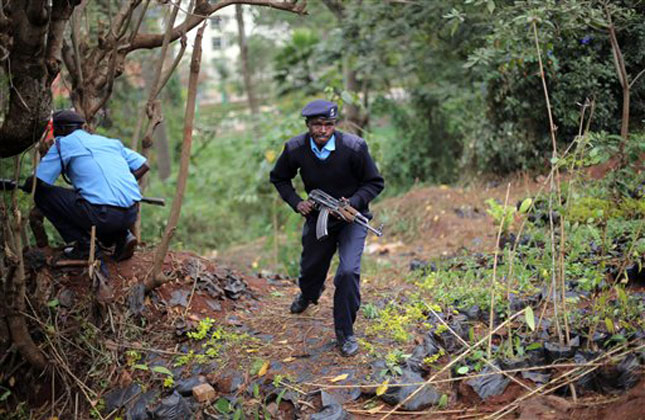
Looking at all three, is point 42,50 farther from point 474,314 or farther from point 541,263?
point 541,263

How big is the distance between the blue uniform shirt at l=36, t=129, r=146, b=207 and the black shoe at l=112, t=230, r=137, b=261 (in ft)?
1.11

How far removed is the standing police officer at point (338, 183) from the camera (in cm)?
445

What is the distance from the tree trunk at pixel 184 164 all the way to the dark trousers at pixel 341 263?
0.99m

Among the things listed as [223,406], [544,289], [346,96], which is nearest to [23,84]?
[223,406]

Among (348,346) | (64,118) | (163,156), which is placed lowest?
(163,156)

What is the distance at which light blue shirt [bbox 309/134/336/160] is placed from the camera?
4559mm

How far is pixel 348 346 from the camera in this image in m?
4.58

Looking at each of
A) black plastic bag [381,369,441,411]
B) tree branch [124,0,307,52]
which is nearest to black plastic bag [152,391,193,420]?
black plastic bag [381,369,441,411]

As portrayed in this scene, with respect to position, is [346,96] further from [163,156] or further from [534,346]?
[163,156]

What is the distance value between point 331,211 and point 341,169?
325 mm

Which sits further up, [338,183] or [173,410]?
[338,183]

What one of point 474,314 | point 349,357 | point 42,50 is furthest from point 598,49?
point 42,50

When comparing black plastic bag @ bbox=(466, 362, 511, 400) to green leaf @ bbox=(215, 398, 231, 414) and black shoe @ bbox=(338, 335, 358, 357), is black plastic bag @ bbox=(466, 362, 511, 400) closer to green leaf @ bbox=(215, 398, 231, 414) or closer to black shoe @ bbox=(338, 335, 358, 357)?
black shoe @ bbox=(338, 335, 358, 357)

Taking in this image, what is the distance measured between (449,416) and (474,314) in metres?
1.27
